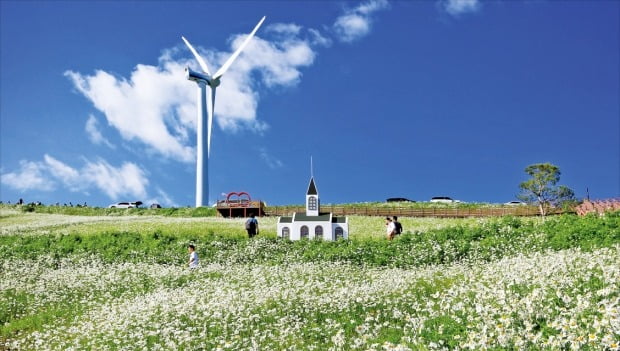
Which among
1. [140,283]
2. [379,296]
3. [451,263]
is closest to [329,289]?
[379,296]

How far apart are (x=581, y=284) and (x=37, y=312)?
1872 centimetres

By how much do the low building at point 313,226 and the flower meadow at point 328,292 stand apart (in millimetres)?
6421

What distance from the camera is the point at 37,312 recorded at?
21.2 m

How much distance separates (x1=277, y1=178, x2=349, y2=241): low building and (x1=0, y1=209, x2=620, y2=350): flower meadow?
21.1 feet

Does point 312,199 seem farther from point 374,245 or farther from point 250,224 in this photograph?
point 374,245

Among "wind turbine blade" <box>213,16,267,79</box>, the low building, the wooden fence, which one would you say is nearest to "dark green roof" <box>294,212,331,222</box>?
the low building

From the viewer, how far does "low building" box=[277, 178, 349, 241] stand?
40.4 metres

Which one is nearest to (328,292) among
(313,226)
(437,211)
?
(313,226)

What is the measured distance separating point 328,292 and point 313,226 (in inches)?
941

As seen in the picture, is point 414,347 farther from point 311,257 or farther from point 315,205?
point 315,205

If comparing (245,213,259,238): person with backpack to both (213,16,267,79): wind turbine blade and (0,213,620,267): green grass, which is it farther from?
(213,16,267,79): wind turbine blade

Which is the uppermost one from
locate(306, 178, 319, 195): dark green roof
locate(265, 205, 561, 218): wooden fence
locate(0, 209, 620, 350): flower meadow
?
locate(306, 178, 319, 195): dark green roof

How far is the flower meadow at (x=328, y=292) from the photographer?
33.4 feet

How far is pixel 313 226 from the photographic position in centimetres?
4056
